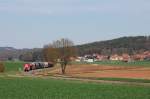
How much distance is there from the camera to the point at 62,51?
327 ft

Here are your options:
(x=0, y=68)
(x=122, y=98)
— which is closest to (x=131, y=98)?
(x=122, y=98)

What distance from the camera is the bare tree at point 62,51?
9675cm

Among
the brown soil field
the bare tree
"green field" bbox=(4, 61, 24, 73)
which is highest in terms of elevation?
the bare tree

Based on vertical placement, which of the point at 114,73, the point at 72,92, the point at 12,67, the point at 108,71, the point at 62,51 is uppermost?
the point at 62,51

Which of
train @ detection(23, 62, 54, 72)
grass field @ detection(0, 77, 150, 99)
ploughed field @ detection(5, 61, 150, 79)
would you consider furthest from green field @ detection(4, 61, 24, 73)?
grass field @ detection(0, 77, 150, 99)

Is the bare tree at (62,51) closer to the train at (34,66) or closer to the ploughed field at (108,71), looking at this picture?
the ploughed field at (108,71)

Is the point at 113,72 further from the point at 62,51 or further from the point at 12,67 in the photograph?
the point at 12,67

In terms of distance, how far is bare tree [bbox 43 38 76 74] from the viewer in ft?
317

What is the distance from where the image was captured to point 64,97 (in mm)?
26828

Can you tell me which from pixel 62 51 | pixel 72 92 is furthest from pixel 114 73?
pixel 72 92

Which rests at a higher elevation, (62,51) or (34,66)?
(62,51)

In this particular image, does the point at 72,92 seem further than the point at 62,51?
No

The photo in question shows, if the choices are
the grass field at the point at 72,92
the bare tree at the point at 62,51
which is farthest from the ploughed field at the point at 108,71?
the grass field at the point at 72,92

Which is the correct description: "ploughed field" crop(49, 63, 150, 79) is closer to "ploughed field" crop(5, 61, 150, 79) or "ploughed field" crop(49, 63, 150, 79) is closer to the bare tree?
"ploughed field" crop(5, 61, 150, 79)
